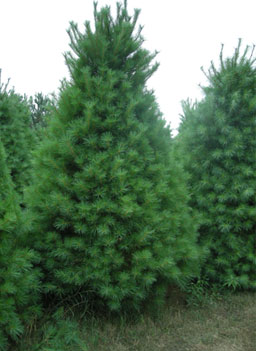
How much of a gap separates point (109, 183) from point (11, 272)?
1.26m

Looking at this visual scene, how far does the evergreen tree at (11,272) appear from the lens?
2.79m

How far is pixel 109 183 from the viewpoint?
11.2ft

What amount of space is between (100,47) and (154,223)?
206 centimetres

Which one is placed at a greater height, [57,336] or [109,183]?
[109,183]

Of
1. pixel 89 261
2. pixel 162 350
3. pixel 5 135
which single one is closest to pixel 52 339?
pixel 89 261

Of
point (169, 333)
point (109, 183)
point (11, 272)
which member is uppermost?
point (109, 183)

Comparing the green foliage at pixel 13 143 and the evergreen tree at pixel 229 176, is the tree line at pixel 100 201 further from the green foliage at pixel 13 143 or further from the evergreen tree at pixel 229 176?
the green foliage at pixel 13 143

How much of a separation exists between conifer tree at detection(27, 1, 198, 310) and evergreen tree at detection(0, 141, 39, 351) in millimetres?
350

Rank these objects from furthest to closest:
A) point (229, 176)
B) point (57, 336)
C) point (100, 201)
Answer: point (229, 176) → point (100, 201) → point (57, 336)

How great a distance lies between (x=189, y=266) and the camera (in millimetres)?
3971

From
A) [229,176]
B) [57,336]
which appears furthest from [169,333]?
[229,176]

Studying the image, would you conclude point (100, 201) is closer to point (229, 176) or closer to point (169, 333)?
point (169, 333)

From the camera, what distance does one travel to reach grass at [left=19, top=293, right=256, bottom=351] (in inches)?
126

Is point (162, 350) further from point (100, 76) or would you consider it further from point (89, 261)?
point (100, 76)
